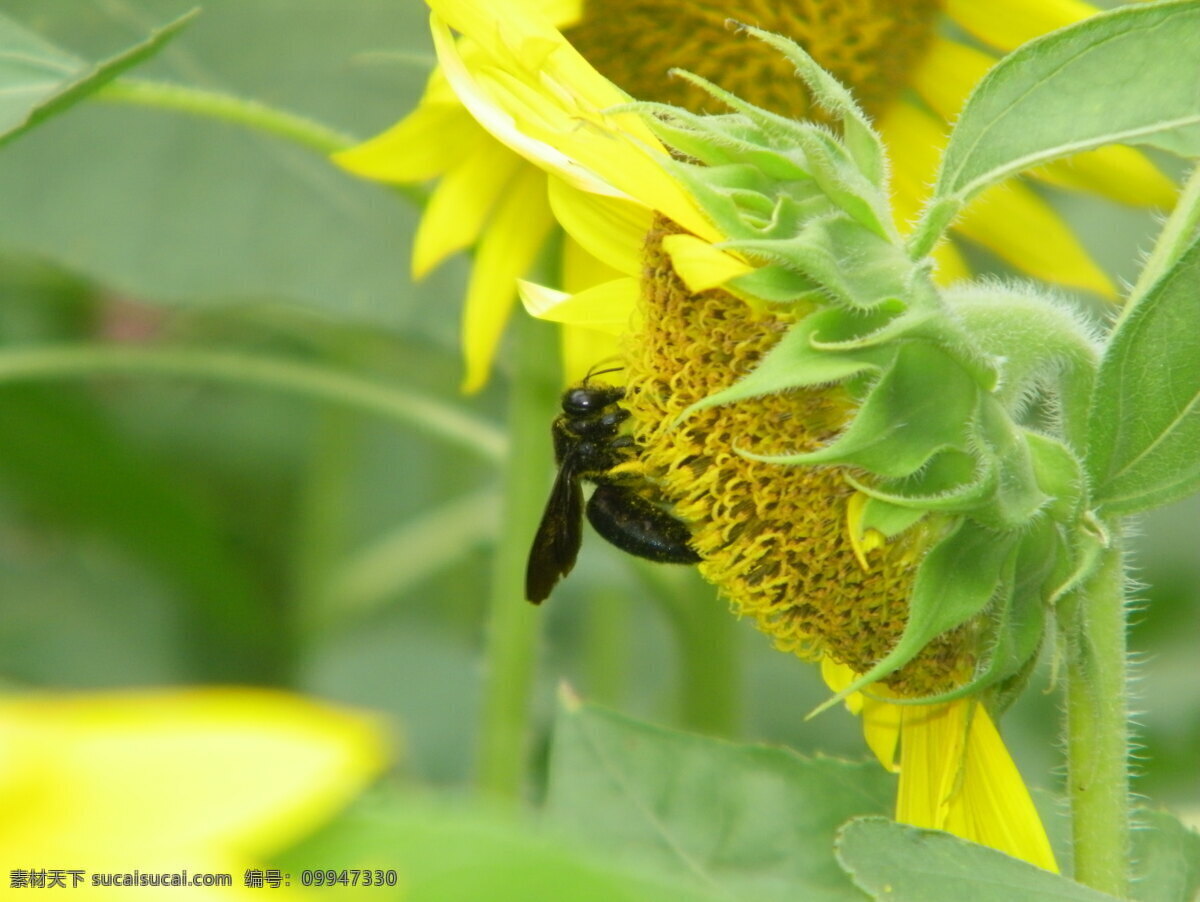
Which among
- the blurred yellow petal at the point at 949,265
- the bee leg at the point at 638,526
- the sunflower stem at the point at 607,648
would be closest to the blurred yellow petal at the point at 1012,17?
the blurred yellow petal at the point at 949,265

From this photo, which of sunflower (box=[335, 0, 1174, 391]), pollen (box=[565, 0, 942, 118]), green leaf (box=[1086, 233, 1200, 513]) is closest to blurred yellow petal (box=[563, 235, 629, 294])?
sunflower (box=[335, 0, 1174, 391])

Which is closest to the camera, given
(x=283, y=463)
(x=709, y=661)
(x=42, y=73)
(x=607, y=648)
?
(x=42, y=73)

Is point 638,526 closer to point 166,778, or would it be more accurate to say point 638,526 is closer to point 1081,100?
point 1081,100

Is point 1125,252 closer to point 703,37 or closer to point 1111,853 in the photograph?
point 703,37

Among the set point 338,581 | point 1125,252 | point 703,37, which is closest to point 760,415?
point 703,37

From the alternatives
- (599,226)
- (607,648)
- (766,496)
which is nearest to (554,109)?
(599,226)

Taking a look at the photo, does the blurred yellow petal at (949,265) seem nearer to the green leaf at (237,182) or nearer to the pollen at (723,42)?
the pollen at (723,42)
